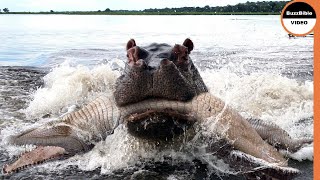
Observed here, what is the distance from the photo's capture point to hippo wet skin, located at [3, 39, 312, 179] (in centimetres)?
421

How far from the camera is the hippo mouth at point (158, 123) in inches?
166

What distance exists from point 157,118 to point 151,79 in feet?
1.18

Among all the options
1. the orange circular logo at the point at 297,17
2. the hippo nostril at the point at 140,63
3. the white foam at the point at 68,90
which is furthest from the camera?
the white foam at the point at 68,90

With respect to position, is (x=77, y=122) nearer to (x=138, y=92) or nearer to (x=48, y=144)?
(x=48, y=144)

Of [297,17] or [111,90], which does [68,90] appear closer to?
[111,90]

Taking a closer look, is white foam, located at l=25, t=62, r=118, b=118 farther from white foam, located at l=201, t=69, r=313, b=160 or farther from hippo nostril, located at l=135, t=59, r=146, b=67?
hippo nostril, located at l=135, t=59, r=146, b=67

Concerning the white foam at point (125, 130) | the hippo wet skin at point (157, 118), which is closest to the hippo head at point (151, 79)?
the hippo wet skin at point (157, 118)

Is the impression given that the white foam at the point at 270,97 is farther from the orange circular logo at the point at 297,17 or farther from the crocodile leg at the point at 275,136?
the orange circular logo at the point at 297,17

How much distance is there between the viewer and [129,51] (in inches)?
173

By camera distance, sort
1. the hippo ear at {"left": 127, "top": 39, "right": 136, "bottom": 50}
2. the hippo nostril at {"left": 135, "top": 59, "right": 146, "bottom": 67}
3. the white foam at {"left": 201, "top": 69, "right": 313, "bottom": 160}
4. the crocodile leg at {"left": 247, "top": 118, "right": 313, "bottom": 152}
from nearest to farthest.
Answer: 1. the hippo nostril at {"left": 135, "top": 59, "right": 146, "bottom": 67}
2. the hippo ear at {"left": 127, "top": 39, "right": 136, "bottom": 50}
3. the crocodile leg at {"left": 247, "top": 118, "right": 313, "bottom": 152}
4. the white foam at {"left": 201, "top": 69, "right": 313, "bottom": 160}

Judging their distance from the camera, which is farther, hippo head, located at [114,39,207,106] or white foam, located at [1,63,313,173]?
white foam, located at [1,63,313,173]

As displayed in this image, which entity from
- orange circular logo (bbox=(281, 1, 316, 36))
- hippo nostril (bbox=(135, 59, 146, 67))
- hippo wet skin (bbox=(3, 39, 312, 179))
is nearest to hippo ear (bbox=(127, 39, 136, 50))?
hippo wet skin (bbox=(3, 39, 312, 179))

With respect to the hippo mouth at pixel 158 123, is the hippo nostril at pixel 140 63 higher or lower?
higher

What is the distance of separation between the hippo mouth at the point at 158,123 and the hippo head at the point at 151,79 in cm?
16
